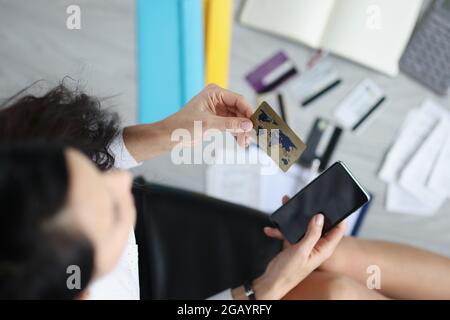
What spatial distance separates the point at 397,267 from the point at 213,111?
476 mm

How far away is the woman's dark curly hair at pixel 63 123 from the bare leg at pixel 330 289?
432mm

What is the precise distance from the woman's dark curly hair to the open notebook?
0.43 metres

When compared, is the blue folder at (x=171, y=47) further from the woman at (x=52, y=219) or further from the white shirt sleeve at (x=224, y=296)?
the woman at (x=52, y=219)

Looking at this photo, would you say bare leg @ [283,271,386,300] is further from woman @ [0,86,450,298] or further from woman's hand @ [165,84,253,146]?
woman's hand @ [165,84,253,146]

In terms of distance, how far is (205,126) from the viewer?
74 cm

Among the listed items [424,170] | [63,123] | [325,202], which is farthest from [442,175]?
[63,123]

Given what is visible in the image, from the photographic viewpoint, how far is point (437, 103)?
3.20ft

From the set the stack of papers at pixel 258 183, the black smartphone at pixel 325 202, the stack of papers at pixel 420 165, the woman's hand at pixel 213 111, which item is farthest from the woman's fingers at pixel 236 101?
the stack of papers at pixel 420 165

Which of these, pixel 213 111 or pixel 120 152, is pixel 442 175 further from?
pixel 120 152

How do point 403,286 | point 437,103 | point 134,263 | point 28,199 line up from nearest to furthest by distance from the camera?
1. point 28,199
2. point 134,263
3. point 403,286
4. point 437,103

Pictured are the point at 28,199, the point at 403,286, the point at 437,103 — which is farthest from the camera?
the point at 437,103

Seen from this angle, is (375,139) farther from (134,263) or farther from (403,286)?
(134,263)
